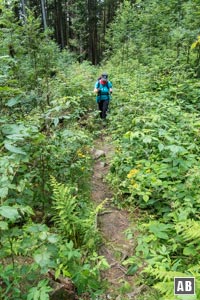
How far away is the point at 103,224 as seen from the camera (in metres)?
4.34

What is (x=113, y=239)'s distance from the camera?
13.3 ft

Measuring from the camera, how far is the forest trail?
3.29m

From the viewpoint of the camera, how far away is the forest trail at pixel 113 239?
10.8ft

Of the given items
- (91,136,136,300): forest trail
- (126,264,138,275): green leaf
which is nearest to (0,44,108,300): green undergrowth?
(91,136,136,300): forest trail

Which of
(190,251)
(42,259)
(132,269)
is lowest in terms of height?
(132,269)

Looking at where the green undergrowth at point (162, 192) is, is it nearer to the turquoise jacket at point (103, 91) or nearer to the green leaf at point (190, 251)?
the green leaf at point (190, 251)

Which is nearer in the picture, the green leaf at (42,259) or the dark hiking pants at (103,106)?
the green leaf at (42,259)

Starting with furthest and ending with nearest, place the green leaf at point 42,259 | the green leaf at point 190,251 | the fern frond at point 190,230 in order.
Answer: the green leaf at point 190,251, the fern frond at point 190,230, the green leaf at point 42,259

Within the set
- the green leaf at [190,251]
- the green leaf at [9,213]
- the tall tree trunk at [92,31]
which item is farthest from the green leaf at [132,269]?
the tall tree trunk at [92,31]

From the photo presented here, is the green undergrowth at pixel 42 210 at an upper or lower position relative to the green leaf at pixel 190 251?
upper

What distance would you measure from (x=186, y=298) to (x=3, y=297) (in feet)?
5.66

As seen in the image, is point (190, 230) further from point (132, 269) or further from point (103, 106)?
point (103, 106)

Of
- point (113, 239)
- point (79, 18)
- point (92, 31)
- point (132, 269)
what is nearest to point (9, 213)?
point (132, 269)

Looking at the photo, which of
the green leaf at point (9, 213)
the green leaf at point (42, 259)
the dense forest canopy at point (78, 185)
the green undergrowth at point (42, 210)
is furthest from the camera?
the dense forest canopy at point (78, 185)
